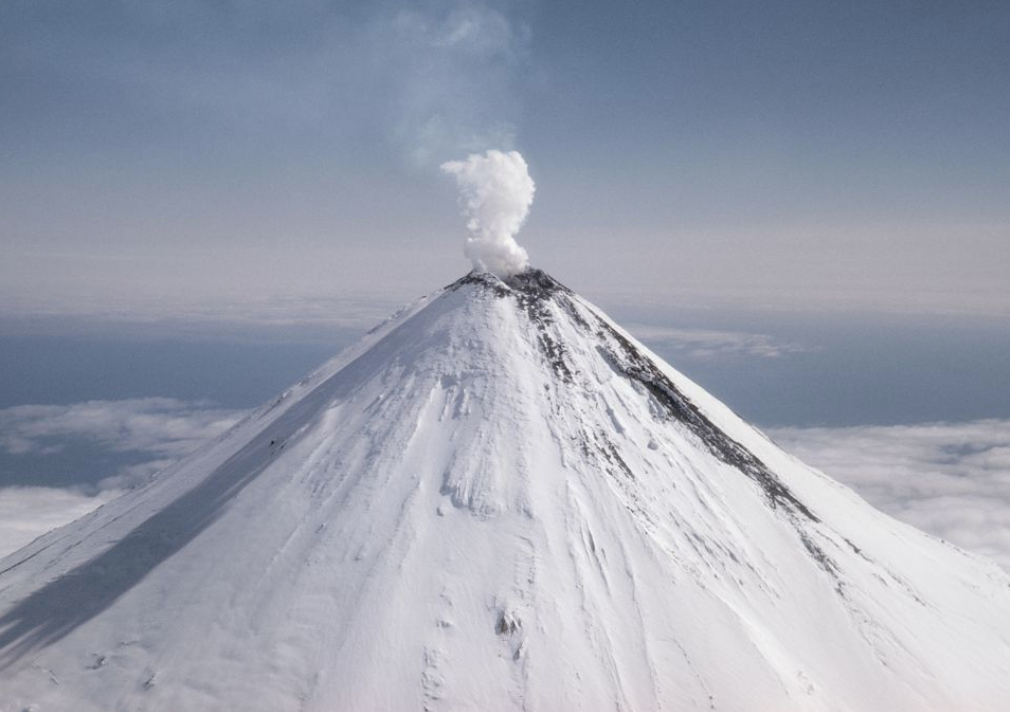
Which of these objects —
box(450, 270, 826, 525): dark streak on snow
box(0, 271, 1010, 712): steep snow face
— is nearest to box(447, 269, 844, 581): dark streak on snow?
box(450, 270, 826, 525): dark streak on snow

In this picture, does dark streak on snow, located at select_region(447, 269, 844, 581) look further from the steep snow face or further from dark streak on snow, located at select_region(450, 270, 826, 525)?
the steep snow face

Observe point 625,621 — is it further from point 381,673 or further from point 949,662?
point 949,662

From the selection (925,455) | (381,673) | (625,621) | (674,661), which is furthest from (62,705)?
(925,455)

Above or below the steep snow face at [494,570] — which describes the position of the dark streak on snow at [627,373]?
above

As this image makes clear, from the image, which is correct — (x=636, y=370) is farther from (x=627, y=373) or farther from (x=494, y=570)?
(x=494, y=570)

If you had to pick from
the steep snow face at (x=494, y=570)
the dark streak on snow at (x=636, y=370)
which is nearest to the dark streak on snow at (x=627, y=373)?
the dark streak on snow at (x=636, y=370)

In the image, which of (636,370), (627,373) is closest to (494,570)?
(627,373)

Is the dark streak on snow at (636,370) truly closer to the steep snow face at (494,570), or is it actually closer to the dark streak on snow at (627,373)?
the dark streak on snow at (627,373)

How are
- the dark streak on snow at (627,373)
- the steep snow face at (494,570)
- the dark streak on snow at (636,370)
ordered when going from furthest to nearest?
the dark streak on snow at (636,370)
the dark streak on snow at (627,373)
the steep snow face at (494,570)

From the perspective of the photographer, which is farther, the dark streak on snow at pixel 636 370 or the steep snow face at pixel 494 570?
the dark streak on snow at pixel 636 370
